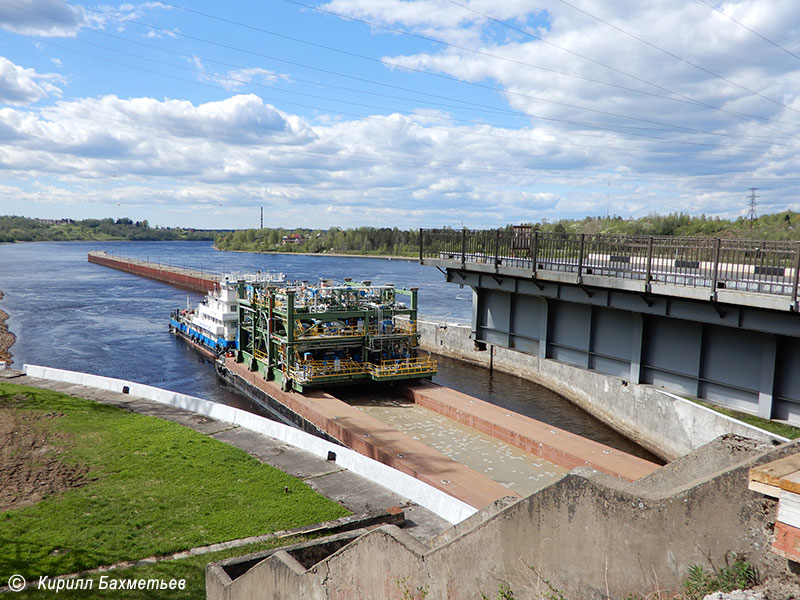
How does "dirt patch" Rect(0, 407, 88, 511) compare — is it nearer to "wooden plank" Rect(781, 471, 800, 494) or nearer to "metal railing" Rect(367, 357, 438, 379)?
"metal railing" Rect(367, 357, 438, 379)

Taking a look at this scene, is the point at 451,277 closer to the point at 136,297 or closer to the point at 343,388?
the point at 343,388

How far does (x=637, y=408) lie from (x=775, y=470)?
82.8 feet

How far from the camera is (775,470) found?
4.78 m

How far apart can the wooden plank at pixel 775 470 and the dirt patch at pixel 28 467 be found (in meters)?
16.3

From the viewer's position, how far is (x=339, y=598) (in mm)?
8000

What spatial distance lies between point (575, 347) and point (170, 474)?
1175 centimetres

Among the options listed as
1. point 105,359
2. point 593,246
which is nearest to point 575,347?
point 593,246

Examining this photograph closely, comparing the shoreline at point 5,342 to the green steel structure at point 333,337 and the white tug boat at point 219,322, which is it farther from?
the green steel structure at point 333,337

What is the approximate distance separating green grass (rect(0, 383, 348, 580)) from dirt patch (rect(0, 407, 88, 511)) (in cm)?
36

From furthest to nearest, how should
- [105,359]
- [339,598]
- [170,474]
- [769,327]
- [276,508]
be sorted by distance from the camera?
[105,359] < [170,474] < [276,508] < [769,327] < [339,598]

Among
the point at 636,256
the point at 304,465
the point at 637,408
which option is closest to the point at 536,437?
the point at 637,408

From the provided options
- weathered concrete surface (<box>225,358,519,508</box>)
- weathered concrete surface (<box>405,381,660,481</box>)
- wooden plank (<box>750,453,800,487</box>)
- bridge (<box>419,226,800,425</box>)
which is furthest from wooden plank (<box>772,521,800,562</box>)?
weathered concrete surface (<box>405,381,660,481</box>)

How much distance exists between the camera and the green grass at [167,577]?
36.2 ft

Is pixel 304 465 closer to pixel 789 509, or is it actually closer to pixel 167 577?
pixel 167 577
